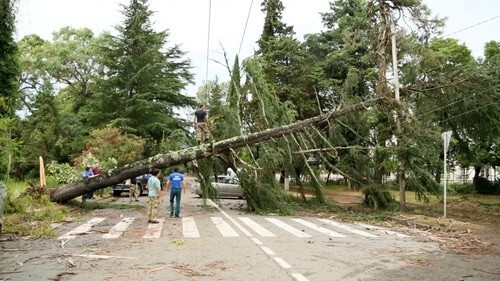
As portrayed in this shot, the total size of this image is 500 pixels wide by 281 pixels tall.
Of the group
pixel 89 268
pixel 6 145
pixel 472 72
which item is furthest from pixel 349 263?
pixel 472 72

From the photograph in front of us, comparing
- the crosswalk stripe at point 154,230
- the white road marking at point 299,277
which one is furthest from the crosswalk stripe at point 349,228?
the white road marking at point 299,277

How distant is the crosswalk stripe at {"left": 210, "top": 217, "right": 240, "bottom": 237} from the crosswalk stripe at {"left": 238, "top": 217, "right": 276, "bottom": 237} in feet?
1.98

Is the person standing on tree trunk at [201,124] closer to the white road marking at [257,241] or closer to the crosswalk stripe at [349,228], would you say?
the crosswalk stripe at [349,228]

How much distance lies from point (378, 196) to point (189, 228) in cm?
904

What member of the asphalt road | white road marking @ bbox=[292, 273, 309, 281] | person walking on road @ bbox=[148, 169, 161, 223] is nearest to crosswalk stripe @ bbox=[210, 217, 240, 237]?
the asphalt road

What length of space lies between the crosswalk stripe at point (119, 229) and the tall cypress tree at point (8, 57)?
21.1ft

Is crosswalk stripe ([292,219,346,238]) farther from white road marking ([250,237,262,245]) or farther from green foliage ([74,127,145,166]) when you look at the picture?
green foliage ([74,127,145,166])

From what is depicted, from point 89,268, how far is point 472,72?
52.9 ft

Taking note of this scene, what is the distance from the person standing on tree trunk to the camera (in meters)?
16.6

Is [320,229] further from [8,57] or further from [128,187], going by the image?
[128,187]

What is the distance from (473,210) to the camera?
2055 centimetres

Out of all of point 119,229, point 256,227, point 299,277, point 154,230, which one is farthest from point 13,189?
point 299,277

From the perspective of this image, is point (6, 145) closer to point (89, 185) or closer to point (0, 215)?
point (0, 215)

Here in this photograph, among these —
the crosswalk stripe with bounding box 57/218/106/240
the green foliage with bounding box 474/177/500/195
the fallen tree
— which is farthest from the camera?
the green foliage with bounding box 474/177/500/195
